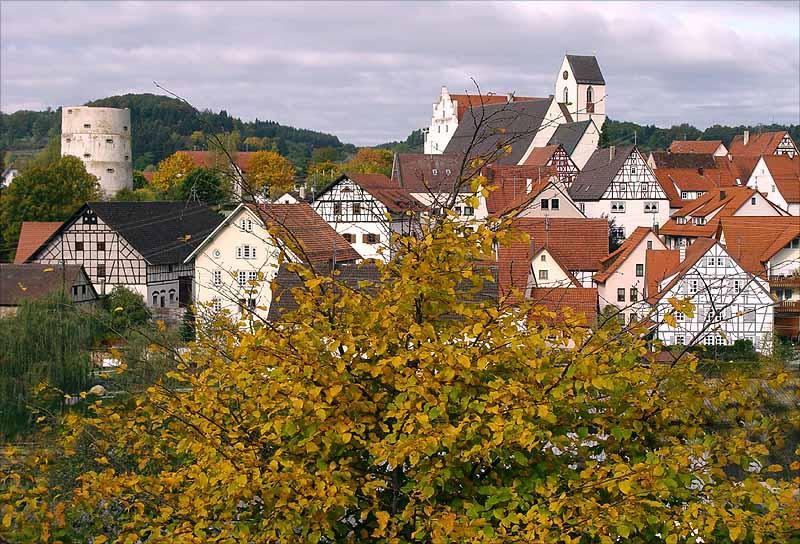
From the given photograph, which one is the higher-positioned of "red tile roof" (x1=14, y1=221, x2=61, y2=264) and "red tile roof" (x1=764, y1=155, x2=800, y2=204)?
"red tile roof" (x1=764, y1=155, x2=800, y2=204)

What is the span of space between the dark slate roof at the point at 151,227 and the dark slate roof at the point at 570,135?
36.6 meters

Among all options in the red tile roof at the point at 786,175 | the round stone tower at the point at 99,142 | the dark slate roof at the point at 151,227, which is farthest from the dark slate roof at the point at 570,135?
the dark slate roof at the point at 151,227

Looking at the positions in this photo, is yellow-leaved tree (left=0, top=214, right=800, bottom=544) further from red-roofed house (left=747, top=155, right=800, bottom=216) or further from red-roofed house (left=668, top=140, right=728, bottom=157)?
red-roofed house (left=668, top=140, right=728, bottom=157)

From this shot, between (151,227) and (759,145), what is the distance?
65.7 m

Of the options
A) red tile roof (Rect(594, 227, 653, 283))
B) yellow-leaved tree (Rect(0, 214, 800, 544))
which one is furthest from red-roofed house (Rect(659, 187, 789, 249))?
yellow-leaved tree (Rect(0, 214, 800, 544))

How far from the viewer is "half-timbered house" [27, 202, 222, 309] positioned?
37625 millimetres

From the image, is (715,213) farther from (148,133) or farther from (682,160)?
(148,133)

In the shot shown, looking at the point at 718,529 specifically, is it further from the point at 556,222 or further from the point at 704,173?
the point at 704,173

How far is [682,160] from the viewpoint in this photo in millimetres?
71875

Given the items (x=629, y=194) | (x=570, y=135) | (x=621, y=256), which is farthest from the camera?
(x=570, y=135)

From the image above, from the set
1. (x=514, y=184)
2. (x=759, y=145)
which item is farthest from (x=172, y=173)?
(x=514, y=184)

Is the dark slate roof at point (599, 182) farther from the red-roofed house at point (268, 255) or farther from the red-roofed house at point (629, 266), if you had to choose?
the red-roofed house at point (268, 255)

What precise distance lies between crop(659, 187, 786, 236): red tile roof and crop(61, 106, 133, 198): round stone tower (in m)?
34.5

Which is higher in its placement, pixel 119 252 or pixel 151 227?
pixel 151 227
